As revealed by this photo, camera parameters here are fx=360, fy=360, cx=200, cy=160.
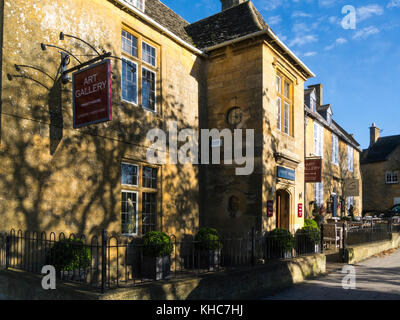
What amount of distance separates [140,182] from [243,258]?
14.2 ft

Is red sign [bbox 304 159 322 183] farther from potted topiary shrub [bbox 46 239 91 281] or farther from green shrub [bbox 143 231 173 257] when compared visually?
potted topiary shrub [bbox 46 239 91 281]

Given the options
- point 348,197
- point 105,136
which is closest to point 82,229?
point 105,136

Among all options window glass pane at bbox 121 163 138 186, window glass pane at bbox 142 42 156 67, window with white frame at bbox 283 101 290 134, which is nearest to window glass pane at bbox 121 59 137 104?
window glass pane at bbox 142 42 156 67

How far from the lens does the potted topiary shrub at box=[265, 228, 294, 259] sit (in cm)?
1167

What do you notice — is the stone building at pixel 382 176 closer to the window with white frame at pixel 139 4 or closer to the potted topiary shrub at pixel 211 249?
the potted topiary shrub at pixel 211 249

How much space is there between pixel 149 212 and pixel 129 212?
31.1 inches

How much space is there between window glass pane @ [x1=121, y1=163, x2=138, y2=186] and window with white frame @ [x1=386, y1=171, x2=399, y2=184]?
102 feet

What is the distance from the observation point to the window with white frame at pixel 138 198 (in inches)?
395

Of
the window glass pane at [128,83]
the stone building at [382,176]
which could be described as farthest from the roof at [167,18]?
the stone building at [382,176]

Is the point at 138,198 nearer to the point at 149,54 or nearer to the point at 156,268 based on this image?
the point at 156,268

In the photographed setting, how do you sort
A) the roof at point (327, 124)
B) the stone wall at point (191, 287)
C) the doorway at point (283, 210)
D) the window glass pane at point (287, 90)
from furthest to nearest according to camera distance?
the roof at point (327, 124) → the window glass pane at point (287, 90) → the doorway at point (283, 210) → the stone wall at point (191, 287)

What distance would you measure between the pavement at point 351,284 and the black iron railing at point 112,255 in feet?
3.86

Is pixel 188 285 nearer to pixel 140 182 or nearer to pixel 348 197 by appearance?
pixel 140 182
